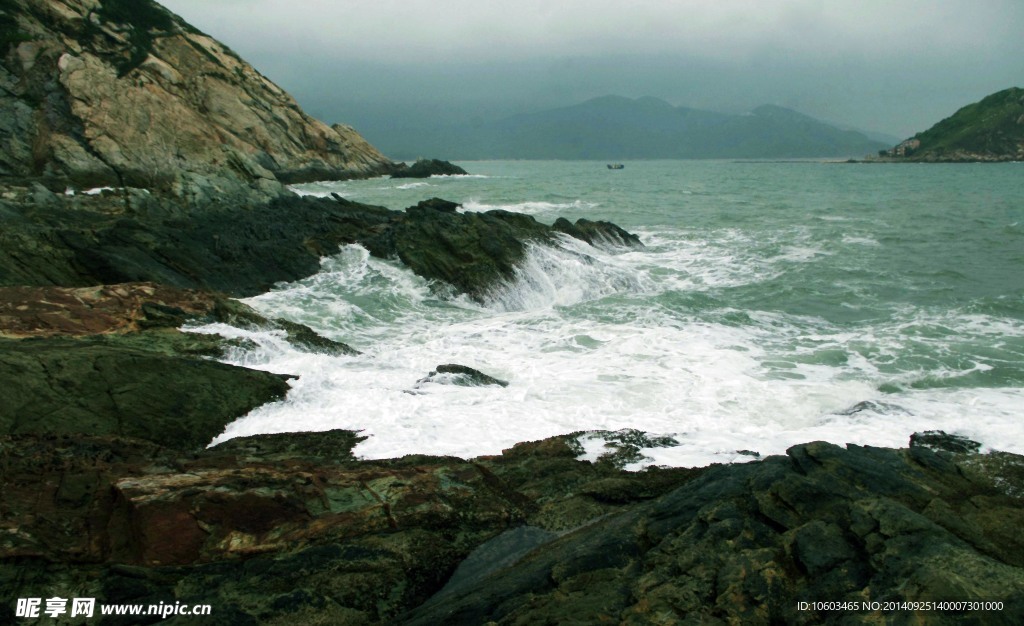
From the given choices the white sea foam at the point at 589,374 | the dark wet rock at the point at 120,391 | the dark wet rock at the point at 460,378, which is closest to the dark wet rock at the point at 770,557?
the white sea foam at the point at 589,374

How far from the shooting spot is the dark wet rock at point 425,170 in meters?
78.6

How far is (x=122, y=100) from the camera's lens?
124 feet

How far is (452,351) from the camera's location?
524 inches

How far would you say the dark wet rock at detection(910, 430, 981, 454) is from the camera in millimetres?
7688

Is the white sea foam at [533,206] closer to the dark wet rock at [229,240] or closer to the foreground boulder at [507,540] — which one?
the dark wet rock at [229,240]

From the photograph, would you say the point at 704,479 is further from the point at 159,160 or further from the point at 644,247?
the point at 159,160

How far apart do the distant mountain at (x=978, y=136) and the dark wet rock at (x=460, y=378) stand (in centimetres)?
15924

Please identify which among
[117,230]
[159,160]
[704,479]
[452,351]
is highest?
[159,160]

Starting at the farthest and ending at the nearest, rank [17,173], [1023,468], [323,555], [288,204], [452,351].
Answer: [17,173], [288,204], [452,351], [1023,468], [323,555]

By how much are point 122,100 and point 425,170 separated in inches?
1841

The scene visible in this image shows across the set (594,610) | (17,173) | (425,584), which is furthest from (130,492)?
(17,173)

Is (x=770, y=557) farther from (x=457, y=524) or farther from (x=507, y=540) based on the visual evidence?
(x=457, y=524)

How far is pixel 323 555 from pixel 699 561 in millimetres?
2801

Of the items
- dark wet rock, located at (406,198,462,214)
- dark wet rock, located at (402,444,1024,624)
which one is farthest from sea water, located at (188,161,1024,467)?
dark wet rock, located at (406,198,462,214)
